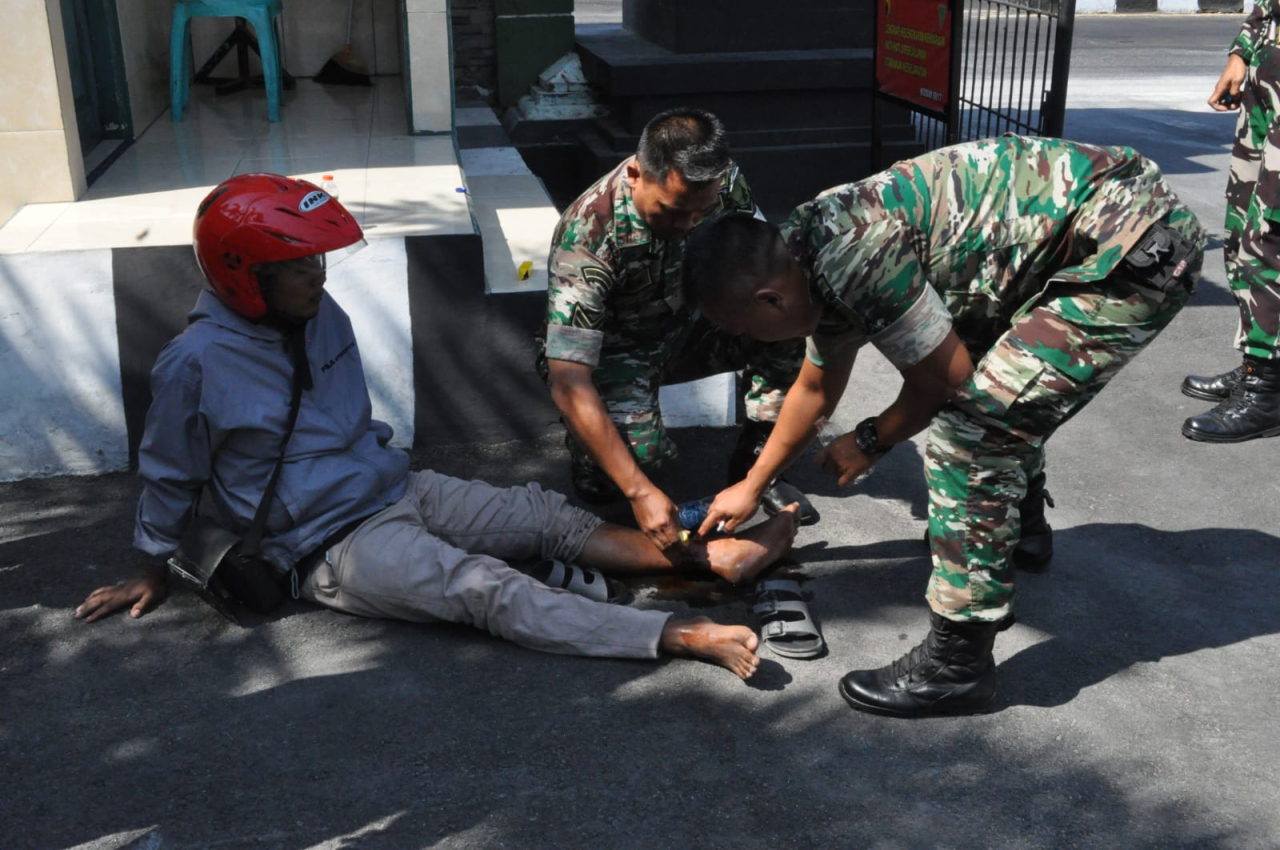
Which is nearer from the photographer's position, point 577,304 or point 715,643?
point 715,643

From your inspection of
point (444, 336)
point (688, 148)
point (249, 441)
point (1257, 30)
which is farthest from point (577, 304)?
point (1257, 30)

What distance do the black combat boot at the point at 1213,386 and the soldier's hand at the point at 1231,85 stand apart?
1.21 meters

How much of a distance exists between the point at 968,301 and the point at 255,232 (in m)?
1.79

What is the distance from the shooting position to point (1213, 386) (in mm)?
5008

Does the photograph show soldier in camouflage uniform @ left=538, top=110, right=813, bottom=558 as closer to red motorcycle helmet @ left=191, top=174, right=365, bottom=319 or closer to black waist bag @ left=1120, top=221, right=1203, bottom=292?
red motorcycle helmet @ left=191, top=174, right=365, bottom=319

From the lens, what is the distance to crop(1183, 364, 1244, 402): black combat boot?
499cm

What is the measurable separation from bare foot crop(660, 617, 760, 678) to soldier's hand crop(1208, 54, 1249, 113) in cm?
360

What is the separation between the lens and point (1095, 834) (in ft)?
8.71

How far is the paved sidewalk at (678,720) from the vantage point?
2717mm

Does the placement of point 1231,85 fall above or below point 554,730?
above

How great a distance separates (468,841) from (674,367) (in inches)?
76.1

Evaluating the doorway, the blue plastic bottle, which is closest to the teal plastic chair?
the doorway

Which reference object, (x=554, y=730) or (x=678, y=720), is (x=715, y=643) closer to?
(x=678, y=720)

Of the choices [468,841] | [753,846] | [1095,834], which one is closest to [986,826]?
[1095,834]
